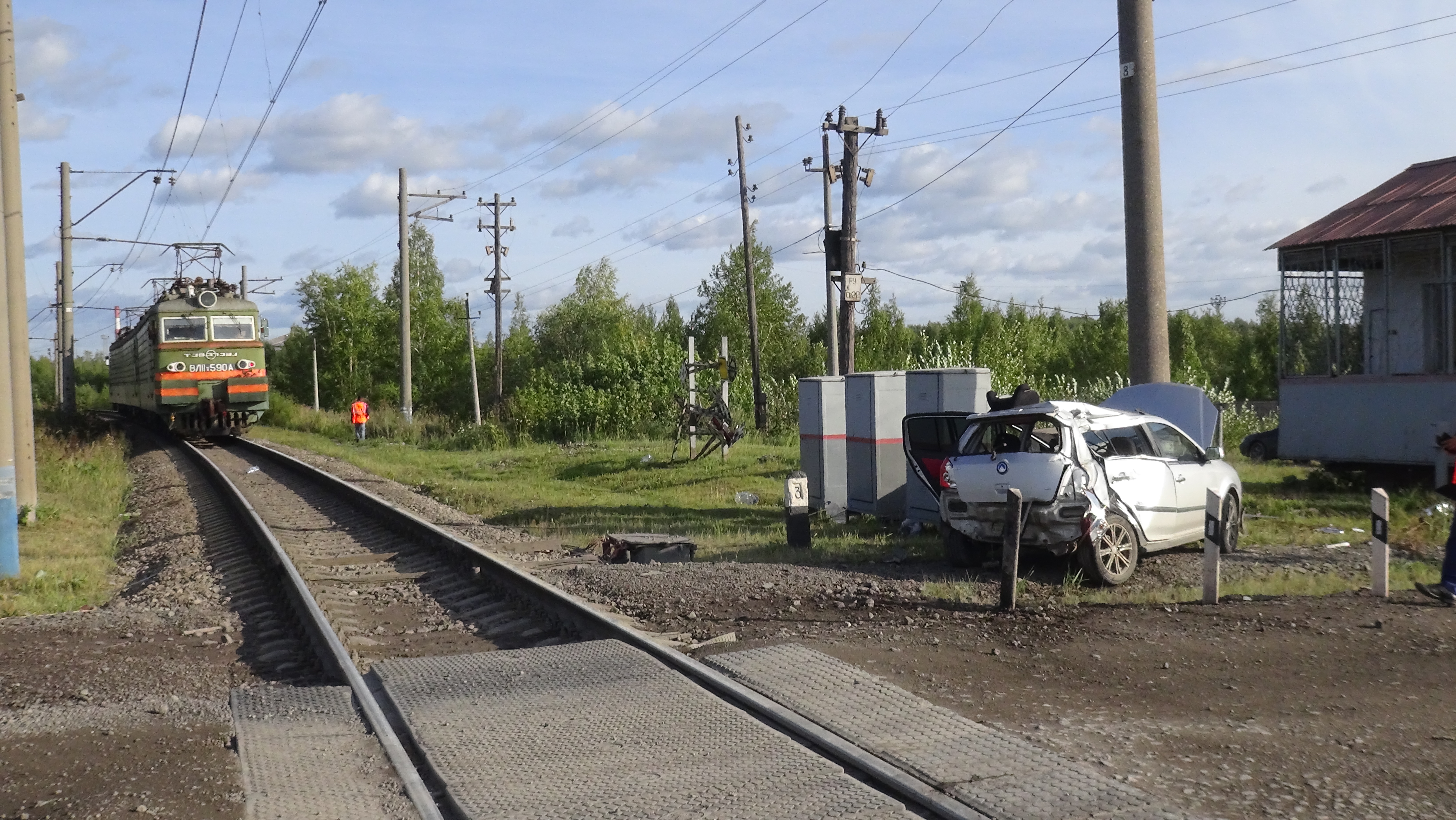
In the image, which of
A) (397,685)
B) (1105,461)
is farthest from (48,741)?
(1105,461)

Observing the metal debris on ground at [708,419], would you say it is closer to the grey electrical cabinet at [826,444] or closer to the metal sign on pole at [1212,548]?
the grey electrical cabinet at [826,444]

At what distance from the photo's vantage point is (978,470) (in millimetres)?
10453

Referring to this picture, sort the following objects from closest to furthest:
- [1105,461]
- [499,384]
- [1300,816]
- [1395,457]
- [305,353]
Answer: [1300,816], [1105,461], [1395,457], [499,384], [305,353]

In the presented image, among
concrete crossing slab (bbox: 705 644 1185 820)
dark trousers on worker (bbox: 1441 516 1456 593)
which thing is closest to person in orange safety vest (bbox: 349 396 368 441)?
concrete crossing slab (bbox: 705 644 1185 820)

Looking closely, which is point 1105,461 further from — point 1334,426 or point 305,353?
point 305,353

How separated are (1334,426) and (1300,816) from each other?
15.6 m

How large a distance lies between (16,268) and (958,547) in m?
14.9

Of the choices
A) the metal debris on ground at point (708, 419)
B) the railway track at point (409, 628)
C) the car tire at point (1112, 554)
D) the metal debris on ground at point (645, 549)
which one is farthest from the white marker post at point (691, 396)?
the car tire at point (1112, 554)

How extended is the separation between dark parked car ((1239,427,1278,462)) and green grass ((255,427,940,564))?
9227 mm

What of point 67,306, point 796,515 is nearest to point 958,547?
point 796,515

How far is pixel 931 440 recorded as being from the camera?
13.6 meters

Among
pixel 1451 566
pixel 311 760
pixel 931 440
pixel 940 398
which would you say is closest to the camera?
pixel 311 760

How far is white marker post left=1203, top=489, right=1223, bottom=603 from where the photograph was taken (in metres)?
9.06

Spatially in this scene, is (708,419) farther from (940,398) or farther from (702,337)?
(702,337)
